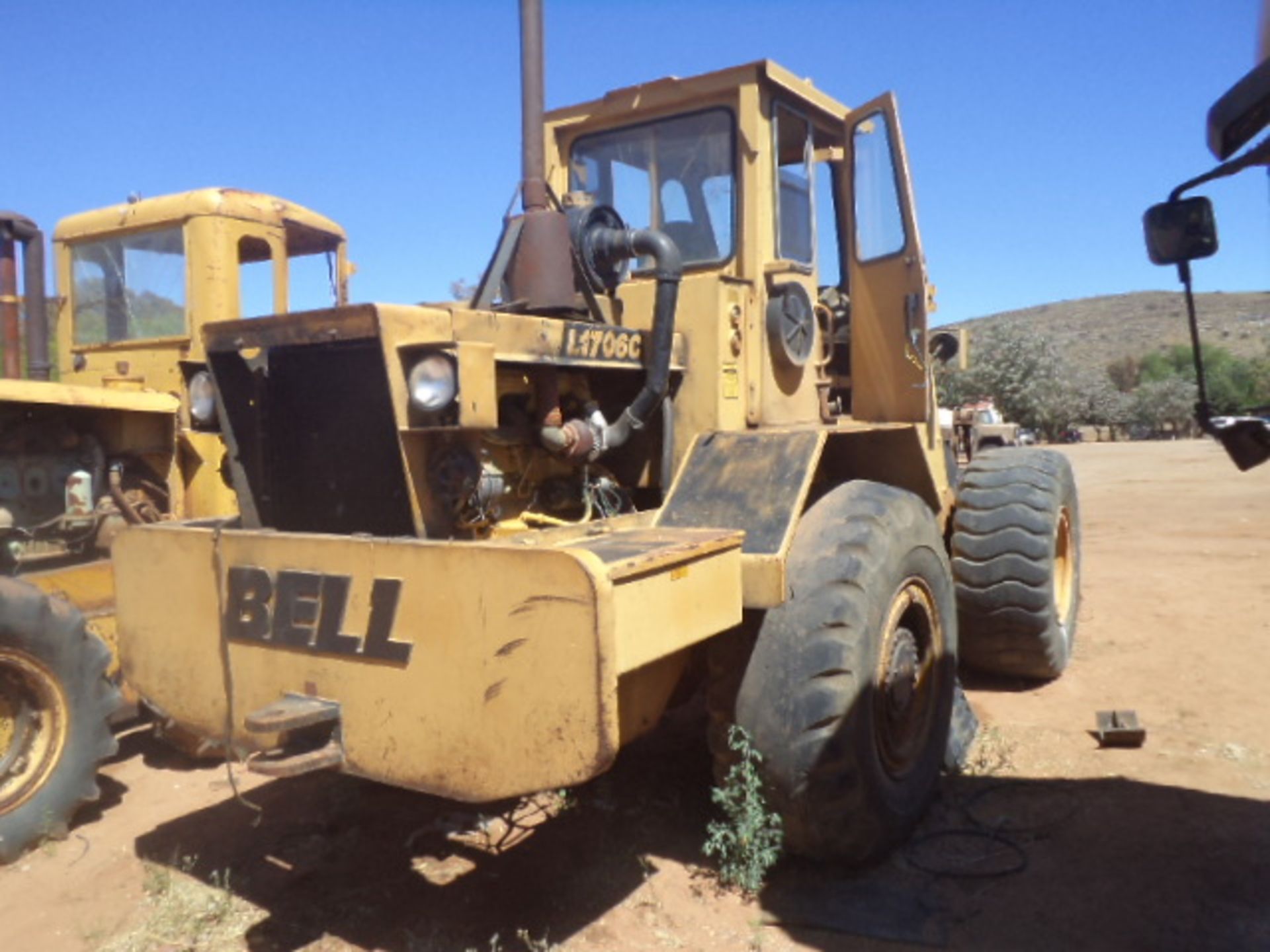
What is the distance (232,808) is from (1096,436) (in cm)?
4492

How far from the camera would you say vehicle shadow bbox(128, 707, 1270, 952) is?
326 cm

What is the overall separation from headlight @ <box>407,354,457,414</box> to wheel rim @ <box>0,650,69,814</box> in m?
2.40

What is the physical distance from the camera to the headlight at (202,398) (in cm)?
371

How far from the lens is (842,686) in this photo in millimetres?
3350

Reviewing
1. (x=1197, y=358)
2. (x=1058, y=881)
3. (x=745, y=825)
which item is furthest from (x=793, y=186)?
(x=1058, y=881)

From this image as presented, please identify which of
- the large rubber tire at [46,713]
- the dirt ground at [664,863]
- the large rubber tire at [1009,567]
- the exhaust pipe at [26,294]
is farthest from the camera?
the exhaust pipe at [26,294]

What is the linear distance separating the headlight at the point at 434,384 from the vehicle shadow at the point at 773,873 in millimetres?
1609

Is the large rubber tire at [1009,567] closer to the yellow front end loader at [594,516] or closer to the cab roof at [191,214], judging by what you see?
the yellow front end loader at [594,516]

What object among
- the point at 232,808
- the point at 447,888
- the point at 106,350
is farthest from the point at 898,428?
the point at 106,350

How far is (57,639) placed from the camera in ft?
14.4

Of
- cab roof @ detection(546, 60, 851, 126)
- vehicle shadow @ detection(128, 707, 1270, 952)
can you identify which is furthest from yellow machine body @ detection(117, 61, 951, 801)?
vehicle shadow @ detection(128, 707, 1270, 952)

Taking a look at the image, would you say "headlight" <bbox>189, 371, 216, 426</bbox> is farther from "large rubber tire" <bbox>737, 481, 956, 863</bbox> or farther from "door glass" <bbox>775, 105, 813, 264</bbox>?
"door glass" <bbox>775, 105, 813, 264</bbox>

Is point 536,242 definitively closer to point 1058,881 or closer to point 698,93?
point 698,93

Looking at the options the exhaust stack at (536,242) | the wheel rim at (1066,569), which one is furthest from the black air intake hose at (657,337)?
the wheel rim at (1066,569)
